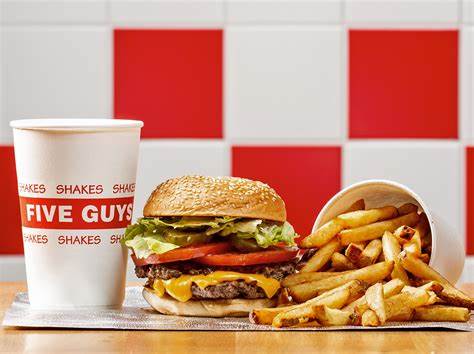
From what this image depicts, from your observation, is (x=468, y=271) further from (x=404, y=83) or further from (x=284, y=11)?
(x=284, y=11)

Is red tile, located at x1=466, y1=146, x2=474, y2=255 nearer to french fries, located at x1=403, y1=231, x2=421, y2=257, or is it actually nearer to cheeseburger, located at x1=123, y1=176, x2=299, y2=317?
french fries, located at x1=403, y1=231, x2=421, y2=257

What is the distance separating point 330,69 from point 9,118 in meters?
1.02

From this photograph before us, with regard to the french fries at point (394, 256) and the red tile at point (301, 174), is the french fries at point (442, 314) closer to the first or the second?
the french fries at point (394, 256)

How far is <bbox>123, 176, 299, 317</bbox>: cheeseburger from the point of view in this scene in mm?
1903

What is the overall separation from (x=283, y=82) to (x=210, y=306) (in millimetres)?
1368

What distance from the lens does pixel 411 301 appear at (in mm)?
1790

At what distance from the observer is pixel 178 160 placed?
313cm

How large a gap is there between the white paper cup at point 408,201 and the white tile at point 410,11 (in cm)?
94

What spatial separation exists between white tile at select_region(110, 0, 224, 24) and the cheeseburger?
1257mm

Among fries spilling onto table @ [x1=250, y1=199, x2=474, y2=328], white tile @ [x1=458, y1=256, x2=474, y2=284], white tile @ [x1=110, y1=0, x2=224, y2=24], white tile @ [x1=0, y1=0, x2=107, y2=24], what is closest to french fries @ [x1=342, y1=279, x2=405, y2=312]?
fries spilling onto table @ [x1=250, y1=199, x2=474, y2=328]

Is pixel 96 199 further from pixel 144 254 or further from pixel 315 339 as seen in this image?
pixel 315 339

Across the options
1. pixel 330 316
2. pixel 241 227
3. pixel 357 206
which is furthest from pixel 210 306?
pixel 357 206

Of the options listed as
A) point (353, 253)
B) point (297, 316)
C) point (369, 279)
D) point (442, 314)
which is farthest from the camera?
point (353, 253)

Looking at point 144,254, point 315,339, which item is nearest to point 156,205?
point 144,254
